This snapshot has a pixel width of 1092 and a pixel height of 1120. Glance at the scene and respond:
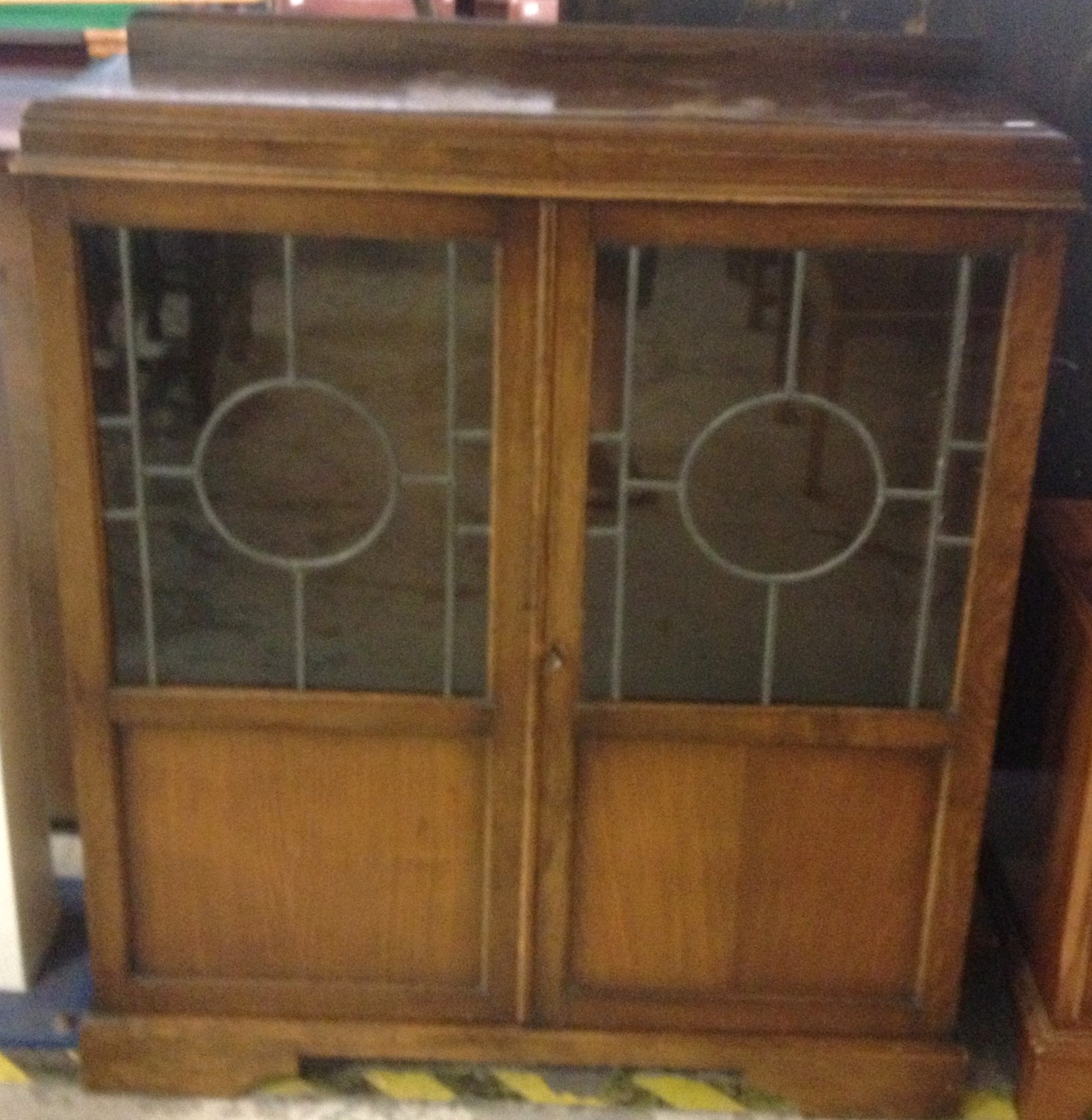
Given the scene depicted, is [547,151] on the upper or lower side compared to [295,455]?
upper

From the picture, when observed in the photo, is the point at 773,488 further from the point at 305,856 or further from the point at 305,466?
the point at 305,856

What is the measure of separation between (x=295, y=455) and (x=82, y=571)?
0.69 ft

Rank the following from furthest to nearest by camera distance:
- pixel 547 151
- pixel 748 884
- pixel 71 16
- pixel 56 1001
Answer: pixel 71 16 < pixel 56 1001 < pixel 748 884 < pixel 547 151

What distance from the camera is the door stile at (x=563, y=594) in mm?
1227

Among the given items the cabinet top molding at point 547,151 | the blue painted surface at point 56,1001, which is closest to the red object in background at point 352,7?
the cabinet top molding at point 547,151

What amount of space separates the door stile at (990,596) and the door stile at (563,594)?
33 centimetres

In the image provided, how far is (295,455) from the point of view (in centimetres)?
131

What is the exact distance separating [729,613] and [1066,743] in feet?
1.23

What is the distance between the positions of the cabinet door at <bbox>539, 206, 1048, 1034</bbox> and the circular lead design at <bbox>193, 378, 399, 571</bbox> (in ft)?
0.50

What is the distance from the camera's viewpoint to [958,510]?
1.31m

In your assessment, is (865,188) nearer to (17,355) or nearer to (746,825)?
→ (746,825)

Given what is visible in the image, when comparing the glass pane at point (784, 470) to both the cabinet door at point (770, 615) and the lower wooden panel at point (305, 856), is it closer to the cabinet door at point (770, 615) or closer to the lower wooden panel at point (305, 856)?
the cabinet door at point (770, 615)

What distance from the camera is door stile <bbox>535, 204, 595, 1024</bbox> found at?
1.23m

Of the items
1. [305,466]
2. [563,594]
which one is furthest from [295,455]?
[563,594]
